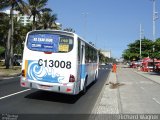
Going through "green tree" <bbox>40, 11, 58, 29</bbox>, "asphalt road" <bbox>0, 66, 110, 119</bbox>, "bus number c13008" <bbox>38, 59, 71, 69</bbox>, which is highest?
"green tree" <bbox>40, 11, 58, 29</bbox>

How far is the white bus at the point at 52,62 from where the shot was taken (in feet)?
49.0

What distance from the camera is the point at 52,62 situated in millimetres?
15148

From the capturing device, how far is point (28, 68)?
15.4 metres

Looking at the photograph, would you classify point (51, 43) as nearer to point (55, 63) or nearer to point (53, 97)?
point (55, 63)

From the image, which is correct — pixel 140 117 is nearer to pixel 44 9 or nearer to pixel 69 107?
pixel 69 107

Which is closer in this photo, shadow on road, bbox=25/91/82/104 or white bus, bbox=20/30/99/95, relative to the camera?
white bus, bbox=20/30/99/95

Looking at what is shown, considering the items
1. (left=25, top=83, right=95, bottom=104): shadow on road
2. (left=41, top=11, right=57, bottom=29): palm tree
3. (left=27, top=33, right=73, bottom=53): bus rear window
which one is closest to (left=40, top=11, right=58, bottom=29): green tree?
(left=41, top=11, right=57, bottom=29): palm tree

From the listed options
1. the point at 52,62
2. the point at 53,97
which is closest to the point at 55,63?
the point at 52,62

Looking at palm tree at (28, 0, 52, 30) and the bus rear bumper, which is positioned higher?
palm tree at (28, 0, 52, 30)

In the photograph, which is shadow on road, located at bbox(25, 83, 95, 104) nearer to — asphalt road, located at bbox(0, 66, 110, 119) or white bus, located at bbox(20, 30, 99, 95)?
asphalt road, located at bbox(0, 66, 110, 119)

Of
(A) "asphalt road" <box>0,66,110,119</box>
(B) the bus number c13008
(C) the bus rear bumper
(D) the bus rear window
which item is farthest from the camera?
(D) the bus rear window

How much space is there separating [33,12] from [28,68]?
42.4m

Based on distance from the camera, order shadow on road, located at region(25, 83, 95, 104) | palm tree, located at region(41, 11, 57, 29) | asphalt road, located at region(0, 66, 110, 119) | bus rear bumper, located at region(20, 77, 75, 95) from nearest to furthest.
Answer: asphalt road, located at region(0, 66, 110, 119), bus rear bumper, located at region(20, 77, 75, 95), shadow on road, located at region(25, 83, 95, 104), palm tree, located at region(41, 11, 57, 29)

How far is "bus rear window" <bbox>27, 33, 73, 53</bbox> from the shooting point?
1529 cm
